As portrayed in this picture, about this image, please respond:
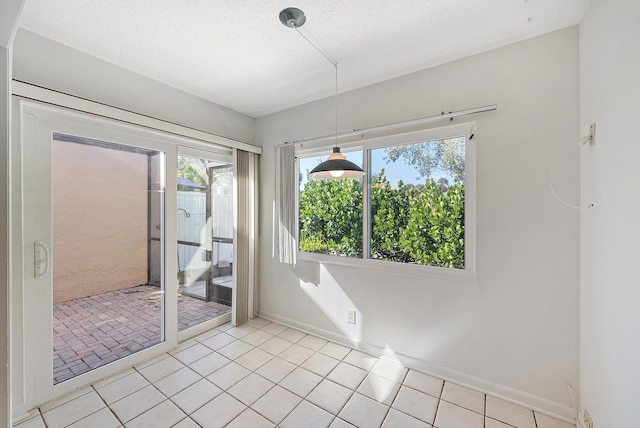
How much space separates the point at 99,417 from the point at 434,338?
2.57 m

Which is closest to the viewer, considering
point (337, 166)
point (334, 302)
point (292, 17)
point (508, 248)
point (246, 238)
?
point (292, 17)

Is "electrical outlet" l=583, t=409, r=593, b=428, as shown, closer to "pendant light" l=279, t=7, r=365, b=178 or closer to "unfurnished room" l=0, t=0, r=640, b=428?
"unfurnished room" l=0, t=0, r=640, b=428

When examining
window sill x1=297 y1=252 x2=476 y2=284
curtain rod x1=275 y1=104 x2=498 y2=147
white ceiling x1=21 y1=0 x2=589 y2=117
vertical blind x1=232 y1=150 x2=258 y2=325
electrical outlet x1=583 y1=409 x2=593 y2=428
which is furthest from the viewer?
vertical blind x1=232 y1=150 x2=258 y2=325

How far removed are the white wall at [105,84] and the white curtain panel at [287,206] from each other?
2.85 ft

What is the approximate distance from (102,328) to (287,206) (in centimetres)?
203

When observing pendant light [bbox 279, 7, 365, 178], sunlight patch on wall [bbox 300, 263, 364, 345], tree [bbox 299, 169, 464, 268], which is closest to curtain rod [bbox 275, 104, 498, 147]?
tree [bbox 299, 169, 464, 268]

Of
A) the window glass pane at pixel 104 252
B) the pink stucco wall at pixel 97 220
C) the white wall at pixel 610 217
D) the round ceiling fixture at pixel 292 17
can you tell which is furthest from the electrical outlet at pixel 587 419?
the pink stucco wall at pixel 97 220

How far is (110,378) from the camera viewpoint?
7.32ft

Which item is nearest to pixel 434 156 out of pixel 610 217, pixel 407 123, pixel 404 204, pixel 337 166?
pixel 407 123

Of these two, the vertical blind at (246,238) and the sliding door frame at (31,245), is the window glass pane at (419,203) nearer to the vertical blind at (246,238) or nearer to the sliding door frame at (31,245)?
the vertical blind at (246,238)

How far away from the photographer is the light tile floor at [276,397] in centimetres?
181

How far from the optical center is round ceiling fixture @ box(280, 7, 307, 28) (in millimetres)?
Answer: 1680

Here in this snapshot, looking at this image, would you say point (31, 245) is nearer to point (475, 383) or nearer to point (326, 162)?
point (326, 162)

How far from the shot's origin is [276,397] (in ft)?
6.73
